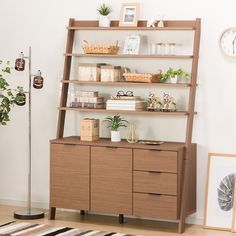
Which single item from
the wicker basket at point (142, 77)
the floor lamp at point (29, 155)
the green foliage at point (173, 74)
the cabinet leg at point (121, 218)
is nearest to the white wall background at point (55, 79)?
the green foliage at point (173, 74)

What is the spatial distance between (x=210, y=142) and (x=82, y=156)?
1.14 metres

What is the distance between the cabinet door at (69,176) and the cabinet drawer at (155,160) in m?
0.48

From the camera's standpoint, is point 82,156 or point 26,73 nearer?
point 82,156

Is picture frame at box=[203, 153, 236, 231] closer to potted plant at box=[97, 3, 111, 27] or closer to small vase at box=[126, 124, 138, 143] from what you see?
small vase at box=[126, 124, 138, 143]

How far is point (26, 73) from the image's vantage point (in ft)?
22.1

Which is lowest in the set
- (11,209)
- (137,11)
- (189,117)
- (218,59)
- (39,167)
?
(11,209)

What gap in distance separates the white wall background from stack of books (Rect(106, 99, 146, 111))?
0.23 meters

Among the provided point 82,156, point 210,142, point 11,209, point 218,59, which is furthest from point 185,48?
point 11,209

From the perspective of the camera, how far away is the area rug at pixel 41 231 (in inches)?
223

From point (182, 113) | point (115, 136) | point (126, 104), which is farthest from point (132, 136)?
point (182, 113)

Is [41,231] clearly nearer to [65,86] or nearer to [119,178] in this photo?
[119,178]

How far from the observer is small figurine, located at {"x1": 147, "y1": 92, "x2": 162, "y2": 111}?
599cm

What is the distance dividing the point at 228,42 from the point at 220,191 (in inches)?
50.9

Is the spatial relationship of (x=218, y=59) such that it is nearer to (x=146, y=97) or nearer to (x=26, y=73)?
(x=146, y=97)
